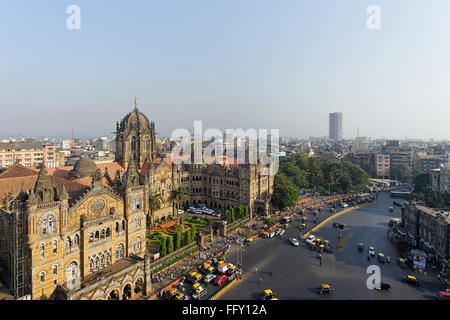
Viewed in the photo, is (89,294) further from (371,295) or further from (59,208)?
(371,295)

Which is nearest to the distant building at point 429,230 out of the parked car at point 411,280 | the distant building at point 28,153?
the parked car at point 411,280

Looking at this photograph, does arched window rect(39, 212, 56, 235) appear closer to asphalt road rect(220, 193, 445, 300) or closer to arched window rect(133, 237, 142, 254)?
arched window rect(133, 237, 142, 254)

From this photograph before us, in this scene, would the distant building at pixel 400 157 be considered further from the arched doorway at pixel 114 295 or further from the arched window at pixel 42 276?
the arched window at pixel 42 276

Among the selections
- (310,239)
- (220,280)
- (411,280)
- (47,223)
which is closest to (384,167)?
(310,239)

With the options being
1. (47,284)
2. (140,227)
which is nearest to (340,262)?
(140,227)

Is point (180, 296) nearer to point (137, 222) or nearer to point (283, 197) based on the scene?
point (137, 222)
